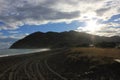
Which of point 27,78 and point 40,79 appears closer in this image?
point 40,79

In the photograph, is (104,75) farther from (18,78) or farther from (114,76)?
(18,78)

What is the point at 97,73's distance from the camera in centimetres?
1944

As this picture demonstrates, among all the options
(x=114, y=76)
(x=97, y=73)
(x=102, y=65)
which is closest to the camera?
(x=114, y=76)

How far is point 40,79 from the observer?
20.4 metres

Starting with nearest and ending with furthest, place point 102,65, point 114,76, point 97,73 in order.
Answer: point 114,76, point 97,73, point 102,65

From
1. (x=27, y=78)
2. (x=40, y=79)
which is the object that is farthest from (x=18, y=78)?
(x=40, y=79)

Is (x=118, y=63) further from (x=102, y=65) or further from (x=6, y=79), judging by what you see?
(x=6, y=79)

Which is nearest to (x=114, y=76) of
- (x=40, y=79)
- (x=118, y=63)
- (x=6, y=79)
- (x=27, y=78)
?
(x=118, y=63)

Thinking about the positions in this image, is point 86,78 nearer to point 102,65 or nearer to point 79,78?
point 79,78

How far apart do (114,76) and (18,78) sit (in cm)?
937

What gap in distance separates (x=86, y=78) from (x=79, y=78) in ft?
2.68

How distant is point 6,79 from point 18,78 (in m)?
1.13

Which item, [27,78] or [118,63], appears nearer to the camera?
[118,63]

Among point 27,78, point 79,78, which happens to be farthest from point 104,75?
point 27,78
